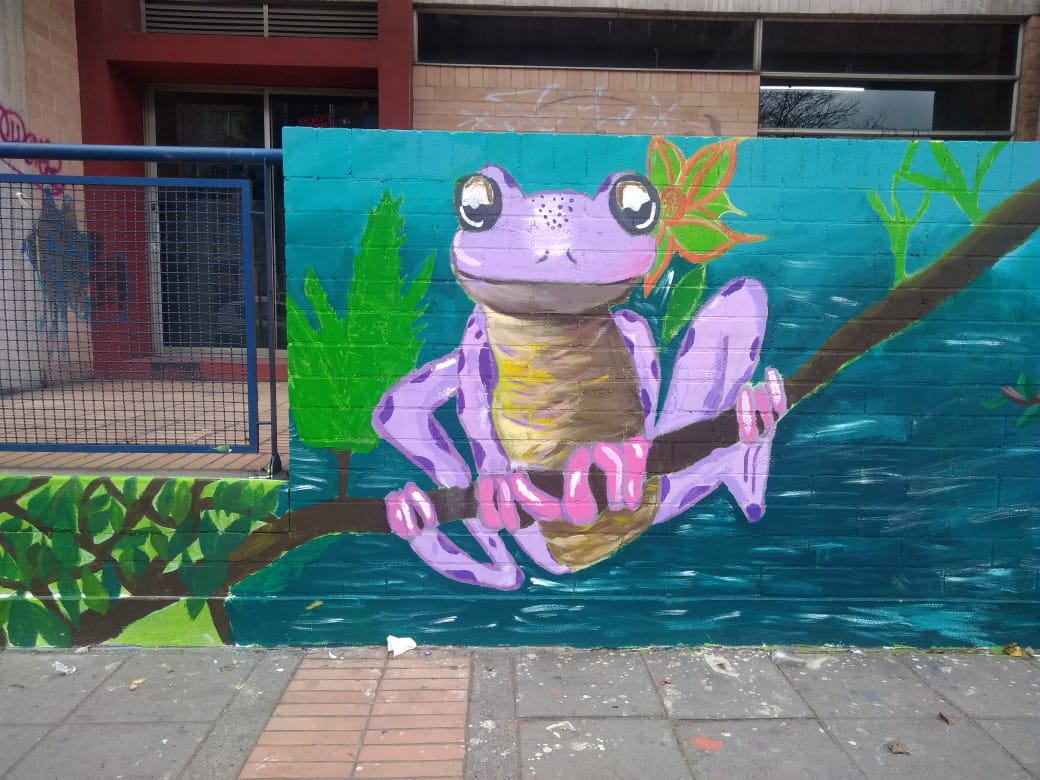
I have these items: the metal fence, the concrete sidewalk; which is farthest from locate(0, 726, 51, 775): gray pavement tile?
the metal fence

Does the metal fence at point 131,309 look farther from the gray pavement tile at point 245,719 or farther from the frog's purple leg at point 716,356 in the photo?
the frog's purple leg at point 716,356

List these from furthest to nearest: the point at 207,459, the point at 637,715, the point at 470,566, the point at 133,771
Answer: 1. the point at 207,459
2. the point at 470,566
3. the point at 637,715
4. the point at 133,771

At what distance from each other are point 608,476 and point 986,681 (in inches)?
78.8

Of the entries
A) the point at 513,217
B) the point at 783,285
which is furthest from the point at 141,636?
the point at 783,285

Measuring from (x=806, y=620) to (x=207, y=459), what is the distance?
3234mm

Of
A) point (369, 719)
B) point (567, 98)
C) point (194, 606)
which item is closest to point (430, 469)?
point (369, 719)

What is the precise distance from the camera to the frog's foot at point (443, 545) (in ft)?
11.5

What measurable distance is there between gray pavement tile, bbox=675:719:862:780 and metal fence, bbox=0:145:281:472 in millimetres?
2332

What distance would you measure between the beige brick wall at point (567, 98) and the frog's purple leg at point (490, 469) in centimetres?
454

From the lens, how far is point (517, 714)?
3.05 m

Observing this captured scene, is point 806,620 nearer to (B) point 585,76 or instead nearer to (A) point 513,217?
(A) point 513,217

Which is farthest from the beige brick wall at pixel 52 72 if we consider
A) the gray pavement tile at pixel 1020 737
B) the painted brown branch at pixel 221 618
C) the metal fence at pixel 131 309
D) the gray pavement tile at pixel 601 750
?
the gray pavement tile at pixel 1020 737

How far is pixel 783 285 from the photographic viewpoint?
11.3ft

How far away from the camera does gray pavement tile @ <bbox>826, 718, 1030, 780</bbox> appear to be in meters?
2.71
